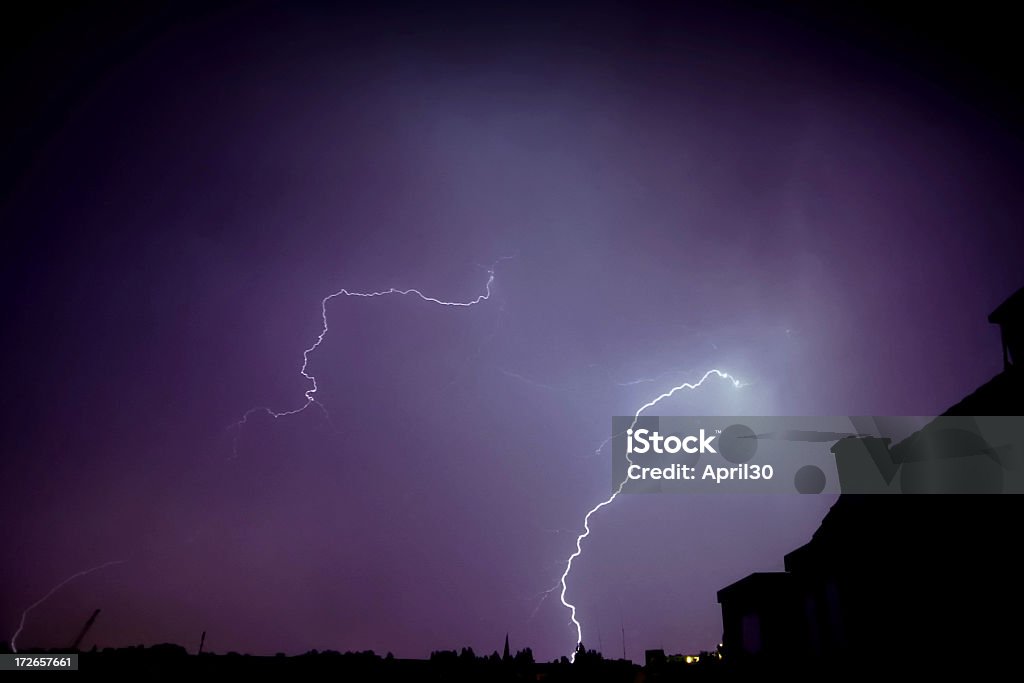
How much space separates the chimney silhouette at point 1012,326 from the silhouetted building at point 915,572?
13 millimetres

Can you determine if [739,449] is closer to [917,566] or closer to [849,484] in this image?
[917,566]

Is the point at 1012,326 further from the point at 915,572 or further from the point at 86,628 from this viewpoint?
the point at 86,628

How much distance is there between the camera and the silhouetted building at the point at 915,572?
217 inches

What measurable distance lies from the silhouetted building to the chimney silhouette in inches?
0.5

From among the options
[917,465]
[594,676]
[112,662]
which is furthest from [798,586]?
[112,662]

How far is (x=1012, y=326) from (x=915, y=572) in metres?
3.34

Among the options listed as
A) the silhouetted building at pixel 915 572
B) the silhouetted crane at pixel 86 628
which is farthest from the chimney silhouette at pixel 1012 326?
the silhouetted crane at pixel 86 628

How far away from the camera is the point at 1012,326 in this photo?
659cm

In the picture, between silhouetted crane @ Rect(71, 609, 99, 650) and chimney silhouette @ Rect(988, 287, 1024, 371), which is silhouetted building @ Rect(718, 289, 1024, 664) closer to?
chimney silhouette @ Rect(988, 287, 1024, 371)

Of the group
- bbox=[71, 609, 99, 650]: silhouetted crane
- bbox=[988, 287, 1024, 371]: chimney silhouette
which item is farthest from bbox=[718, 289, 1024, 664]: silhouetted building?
bbox=[71, 609, 99, 650]: silhouetted crane

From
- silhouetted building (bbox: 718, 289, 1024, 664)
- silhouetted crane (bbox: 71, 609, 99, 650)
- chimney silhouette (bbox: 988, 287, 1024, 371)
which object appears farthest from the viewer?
silhouetted crane (bbox: 71, 609, 99, 650)

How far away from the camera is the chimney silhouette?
21.1 feet

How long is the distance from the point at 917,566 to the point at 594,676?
991 cm

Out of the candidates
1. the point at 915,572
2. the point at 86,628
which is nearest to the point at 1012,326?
the point at 915,572
